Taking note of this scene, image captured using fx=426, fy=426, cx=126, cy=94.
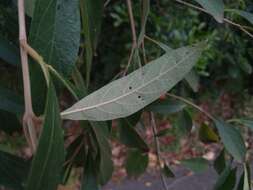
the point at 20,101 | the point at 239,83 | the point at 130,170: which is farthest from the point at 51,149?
the point at 239,83

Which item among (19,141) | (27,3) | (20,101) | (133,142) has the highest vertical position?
(27,3)

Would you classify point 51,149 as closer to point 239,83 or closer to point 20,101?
point 20,101

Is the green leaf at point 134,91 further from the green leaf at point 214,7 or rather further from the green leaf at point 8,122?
the green leaf at point 8,122

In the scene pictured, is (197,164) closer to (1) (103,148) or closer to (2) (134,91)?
(1) (103,148)

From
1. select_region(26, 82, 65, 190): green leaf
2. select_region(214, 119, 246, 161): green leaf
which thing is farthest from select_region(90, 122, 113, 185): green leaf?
select_region(214, 119, 246, 161): green leaf

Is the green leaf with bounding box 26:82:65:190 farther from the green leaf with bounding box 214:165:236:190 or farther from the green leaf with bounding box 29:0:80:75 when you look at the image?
the green leaf with bounding box 214:165:236:190

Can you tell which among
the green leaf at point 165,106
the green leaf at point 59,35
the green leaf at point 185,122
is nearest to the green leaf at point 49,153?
the green leaf at point 59,35

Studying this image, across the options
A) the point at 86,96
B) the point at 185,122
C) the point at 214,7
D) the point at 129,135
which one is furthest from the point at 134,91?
the point at 185,122
